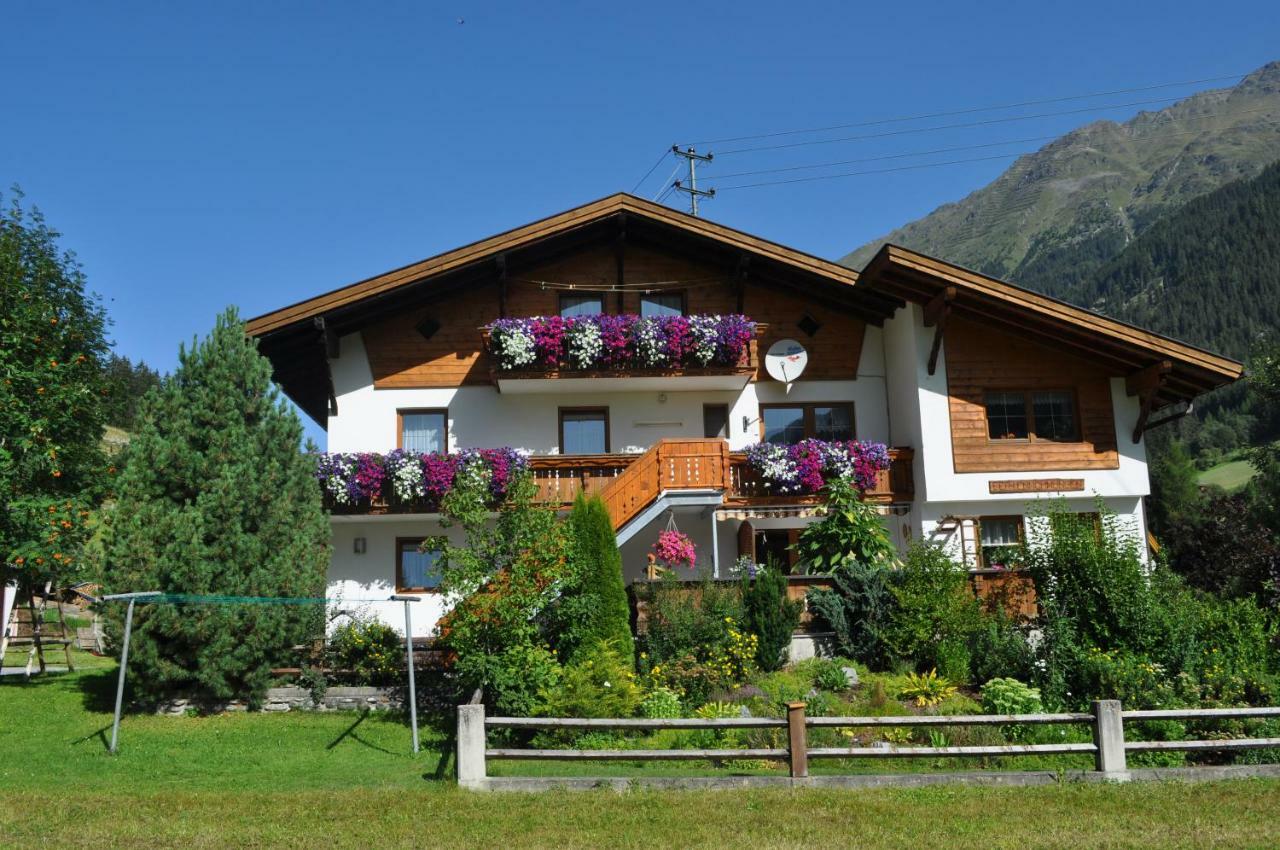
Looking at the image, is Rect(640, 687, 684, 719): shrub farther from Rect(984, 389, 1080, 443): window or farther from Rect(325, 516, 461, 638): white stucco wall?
Rect(984, 389, 1080, 443): window

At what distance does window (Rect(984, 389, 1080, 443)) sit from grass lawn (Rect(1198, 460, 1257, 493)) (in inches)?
2234

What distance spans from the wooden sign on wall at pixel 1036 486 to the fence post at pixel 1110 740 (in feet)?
30.9

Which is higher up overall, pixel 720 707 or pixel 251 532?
pixel 251 532

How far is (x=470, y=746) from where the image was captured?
A: 12633 mm

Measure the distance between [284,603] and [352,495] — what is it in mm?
4452

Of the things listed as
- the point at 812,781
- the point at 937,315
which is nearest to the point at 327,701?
the point at 812,781

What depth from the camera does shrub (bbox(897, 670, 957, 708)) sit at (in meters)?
16.5

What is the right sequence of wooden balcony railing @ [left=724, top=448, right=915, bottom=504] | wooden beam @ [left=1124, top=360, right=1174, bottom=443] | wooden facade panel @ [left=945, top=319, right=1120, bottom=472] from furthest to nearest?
wooden facade panel @ [left=945, top=319, right=1120, bottom=472]
wooden balcony railing @ [left=724, top=448, right=915, bottom=504]
wooden beam @ [left=1124, top=360, right=1174, bottom=443]

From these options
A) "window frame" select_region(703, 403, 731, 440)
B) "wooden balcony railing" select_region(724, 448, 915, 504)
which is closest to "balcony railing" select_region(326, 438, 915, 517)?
"wooden balcony railing" select_region(724, 448, 915, 504)

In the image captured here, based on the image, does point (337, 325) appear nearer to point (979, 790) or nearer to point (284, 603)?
point (284, 603)

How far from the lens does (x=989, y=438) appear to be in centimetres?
2245

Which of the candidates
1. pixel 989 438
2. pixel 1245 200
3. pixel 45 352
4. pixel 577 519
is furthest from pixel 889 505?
pixel 1245 200

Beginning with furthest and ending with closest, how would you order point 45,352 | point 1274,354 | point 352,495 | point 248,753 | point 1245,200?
point 1245,200, point 1274,354, point 352,495, point 45,352, point 248,753

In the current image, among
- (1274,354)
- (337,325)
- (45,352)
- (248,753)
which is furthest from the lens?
(1274,354)
